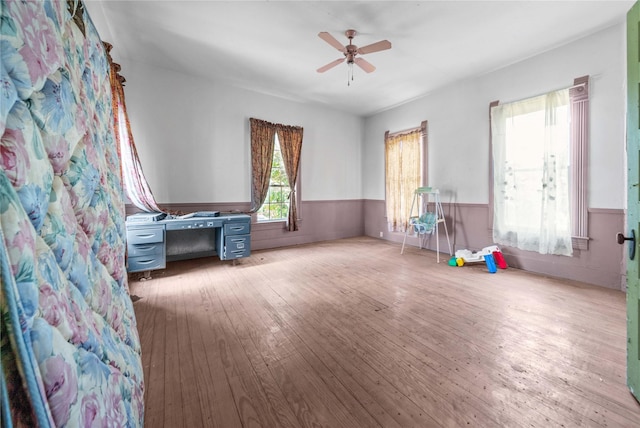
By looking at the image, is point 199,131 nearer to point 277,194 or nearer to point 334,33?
point 277,194

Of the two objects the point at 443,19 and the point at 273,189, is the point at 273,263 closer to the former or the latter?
the point at 273,189

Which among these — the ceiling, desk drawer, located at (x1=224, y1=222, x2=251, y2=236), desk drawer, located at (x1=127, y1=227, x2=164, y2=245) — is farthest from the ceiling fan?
desk drawer, located at (x1=127, y1=227, x2=164, y2=245)

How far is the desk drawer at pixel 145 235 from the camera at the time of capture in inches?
130

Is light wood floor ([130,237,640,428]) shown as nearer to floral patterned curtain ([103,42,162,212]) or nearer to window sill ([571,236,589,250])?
window sill ([571,236,589,250])

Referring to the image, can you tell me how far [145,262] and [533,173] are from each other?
5.39 meters

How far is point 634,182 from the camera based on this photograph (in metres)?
1.38

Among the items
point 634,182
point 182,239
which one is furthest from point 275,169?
point 634,182

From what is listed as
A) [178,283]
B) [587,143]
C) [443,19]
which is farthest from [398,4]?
[178,283]

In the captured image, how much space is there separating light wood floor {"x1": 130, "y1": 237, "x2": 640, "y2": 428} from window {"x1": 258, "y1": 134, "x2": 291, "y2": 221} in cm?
221

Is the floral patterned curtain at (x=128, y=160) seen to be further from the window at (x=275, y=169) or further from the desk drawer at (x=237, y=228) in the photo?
the window at (x=275, y=169)

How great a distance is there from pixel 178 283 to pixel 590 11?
5.62 m

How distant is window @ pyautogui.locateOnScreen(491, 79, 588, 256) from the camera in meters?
3.33

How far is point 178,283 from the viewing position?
11.1 ft

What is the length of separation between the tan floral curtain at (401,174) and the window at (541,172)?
147 centimetres
